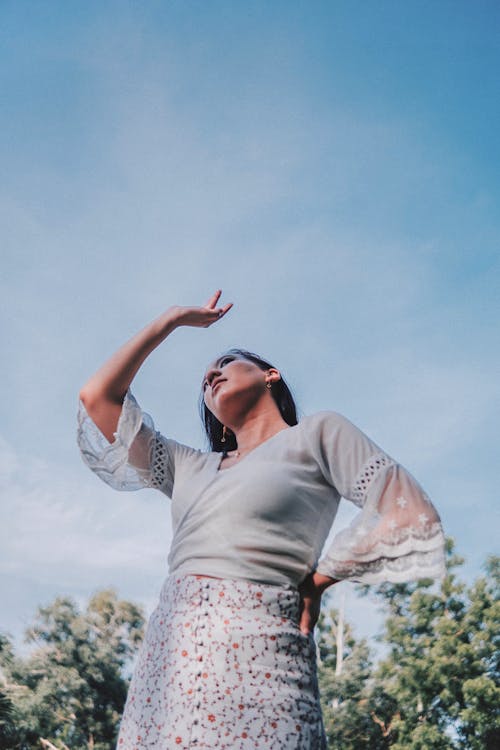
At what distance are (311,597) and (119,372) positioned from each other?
76cm

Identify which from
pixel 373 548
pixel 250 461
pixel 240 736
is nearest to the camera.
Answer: pixel 240 736

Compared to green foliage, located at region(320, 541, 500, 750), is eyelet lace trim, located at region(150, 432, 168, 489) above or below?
below

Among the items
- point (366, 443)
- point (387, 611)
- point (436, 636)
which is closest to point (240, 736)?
point (366, 443)

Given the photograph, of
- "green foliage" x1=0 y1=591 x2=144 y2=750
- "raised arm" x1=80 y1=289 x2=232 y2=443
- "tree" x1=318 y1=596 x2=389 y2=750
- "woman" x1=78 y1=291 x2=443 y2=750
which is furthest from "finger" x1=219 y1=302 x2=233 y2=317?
"green foliage" x1=0 y1=591 x2=144 y2=750

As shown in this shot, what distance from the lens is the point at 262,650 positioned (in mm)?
1216

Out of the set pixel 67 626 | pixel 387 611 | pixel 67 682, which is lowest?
pixel 67 682

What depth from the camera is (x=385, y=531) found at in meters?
1.27

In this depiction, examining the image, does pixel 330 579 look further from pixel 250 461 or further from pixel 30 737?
pixel 30 737

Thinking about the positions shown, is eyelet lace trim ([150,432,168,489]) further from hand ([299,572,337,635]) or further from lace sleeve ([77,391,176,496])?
hand ([299,572,337,635])

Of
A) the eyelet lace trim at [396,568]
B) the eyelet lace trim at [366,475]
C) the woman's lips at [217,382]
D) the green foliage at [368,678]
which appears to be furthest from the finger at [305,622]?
the green foliage at [368,678]

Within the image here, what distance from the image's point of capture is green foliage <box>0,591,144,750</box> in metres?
20.4

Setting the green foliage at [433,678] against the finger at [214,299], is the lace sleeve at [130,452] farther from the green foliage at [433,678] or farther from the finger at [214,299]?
the green foliage at [433,678]

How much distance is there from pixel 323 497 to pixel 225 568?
30 cm

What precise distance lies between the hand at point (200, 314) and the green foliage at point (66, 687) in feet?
71.6
